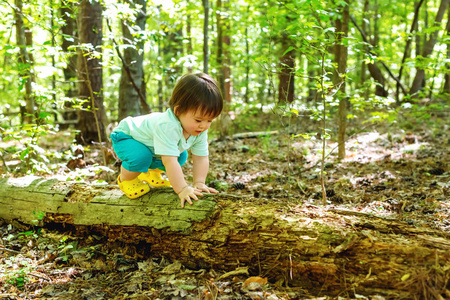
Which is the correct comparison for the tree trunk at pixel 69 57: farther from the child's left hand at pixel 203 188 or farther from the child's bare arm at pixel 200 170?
the child's left hand at pixel 203 188

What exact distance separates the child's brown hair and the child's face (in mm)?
37

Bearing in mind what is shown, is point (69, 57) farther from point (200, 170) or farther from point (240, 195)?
point (240, 195)

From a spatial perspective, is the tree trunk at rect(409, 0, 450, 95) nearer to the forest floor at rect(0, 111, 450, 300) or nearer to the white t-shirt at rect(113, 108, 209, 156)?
the forest floor at rect(0, 111, 450, 300)

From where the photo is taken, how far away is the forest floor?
2.27 meters

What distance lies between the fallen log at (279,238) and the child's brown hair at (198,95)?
0.77m

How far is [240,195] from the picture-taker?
335 centimetres

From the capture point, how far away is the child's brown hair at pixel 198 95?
8.41 ft

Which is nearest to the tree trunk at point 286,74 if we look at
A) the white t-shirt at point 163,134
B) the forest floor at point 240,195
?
the forest floor at point 240,195

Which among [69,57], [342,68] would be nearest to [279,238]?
[342,68]

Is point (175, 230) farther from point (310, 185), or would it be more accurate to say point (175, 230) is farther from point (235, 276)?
point (310, 185)

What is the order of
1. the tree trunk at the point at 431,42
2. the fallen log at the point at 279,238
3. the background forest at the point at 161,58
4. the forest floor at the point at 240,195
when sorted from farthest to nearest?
the tree trunk at the point at 431,42
the background forest at the point at 161,58
the forest floor at the point at 240,195
the fallen log at the point at 279,238

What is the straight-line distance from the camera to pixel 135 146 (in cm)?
297

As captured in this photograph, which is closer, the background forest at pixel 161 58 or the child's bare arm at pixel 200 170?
the child's bare arm at pixel 200 170

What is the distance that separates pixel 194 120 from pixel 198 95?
24cm
